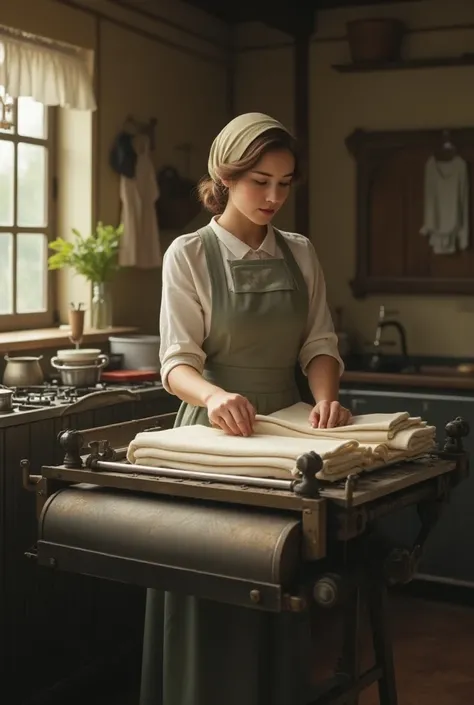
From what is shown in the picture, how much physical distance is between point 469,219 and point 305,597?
11.1 ft

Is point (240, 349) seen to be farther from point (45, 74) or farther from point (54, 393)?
point (45, 74)

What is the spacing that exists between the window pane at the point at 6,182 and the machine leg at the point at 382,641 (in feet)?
7.23

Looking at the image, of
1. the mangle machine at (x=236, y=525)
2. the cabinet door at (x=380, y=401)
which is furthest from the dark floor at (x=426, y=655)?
the mangle machine at (x=236, y=525)

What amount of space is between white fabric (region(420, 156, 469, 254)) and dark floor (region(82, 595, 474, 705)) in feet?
5.27

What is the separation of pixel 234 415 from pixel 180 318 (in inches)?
12.0

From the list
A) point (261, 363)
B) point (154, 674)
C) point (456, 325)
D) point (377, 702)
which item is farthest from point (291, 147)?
point (456, 325)

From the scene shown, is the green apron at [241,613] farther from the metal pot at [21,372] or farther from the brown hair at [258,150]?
the metal pot at [21,372]

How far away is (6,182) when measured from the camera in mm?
3938

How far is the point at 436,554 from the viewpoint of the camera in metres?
4.31

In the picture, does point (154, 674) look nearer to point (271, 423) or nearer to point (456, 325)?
point (271, 423)

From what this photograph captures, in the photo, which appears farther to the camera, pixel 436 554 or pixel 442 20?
pixel 442 20

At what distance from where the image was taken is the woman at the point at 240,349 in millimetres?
2115

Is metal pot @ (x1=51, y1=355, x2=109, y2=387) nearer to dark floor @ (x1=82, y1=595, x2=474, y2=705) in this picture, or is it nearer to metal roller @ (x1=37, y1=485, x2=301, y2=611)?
dark floor @ (x1=82, y1=595, x2=474, y2=705)

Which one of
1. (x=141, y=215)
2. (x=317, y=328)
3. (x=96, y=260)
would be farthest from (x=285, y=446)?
(x=141, y=215)
